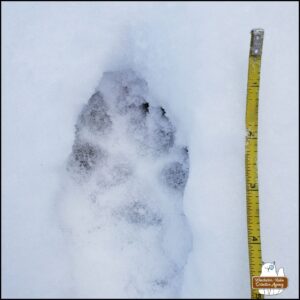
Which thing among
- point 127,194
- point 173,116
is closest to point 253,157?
point 173,116

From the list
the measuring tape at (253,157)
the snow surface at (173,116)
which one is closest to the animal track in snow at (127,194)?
the snow surface at (173,116)

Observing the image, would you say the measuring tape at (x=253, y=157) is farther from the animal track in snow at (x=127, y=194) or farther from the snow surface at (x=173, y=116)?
the animal track in snow at (x=127, y=194)

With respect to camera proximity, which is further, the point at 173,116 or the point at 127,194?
the point at 127,194

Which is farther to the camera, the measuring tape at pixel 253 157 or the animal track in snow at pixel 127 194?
the animal track in snow at pixel 127 194

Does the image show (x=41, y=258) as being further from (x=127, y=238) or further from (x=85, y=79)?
(x=85, y=79)

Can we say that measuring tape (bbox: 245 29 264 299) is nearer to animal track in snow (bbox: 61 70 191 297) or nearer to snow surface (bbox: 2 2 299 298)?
snow surface (bbox: 2 2 299 298)

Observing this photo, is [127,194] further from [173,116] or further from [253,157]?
[253,157]

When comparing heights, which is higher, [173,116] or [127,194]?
[173,116]
